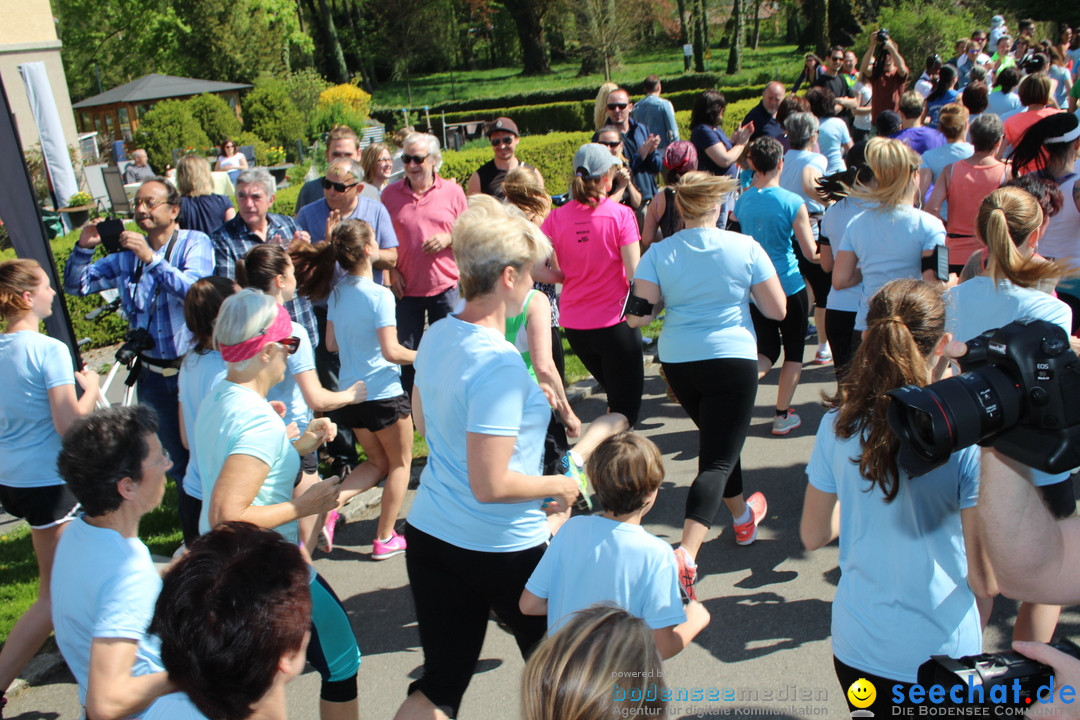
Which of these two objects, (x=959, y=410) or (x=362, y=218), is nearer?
(x=959, y=410)

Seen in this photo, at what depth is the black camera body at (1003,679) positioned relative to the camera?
5.25 feet

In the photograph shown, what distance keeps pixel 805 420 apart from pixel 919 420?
4376mm

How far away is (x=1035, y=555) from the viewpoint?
1.76 m

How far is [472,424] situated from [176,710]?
3.63ft

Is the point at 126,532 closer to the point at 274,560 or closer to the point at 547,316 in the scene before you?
the point at 274,560

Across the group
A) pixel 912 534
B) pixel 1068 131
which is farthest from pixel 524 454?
pixel 1068 131

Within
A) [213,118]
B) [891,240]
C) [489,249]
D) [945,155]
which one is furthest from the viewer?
[213,118]

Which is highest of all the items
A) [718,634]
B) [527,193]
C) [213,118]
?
[213,118]

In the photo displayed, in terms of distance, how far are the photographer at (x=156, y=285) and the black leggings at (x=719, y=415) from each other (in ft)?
9.23

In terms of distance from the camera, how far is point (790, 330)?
18.2 ft

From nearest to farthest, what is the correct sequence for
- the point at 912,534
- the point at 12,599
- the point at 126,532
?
the point at 912,534 → the point at 126,532 → the point at 12,599

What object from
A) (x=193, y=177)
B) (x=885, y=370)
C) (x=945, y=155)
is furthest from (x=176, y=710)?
(x=945, y=155)

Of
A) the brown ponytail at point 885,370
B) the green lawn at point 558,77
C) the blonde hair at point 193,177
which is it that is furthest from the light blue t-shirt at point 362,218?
the green lawn at point 558,77

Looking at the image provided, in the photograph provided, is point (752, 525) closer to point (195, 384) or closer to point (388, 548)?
point (388, 548)
